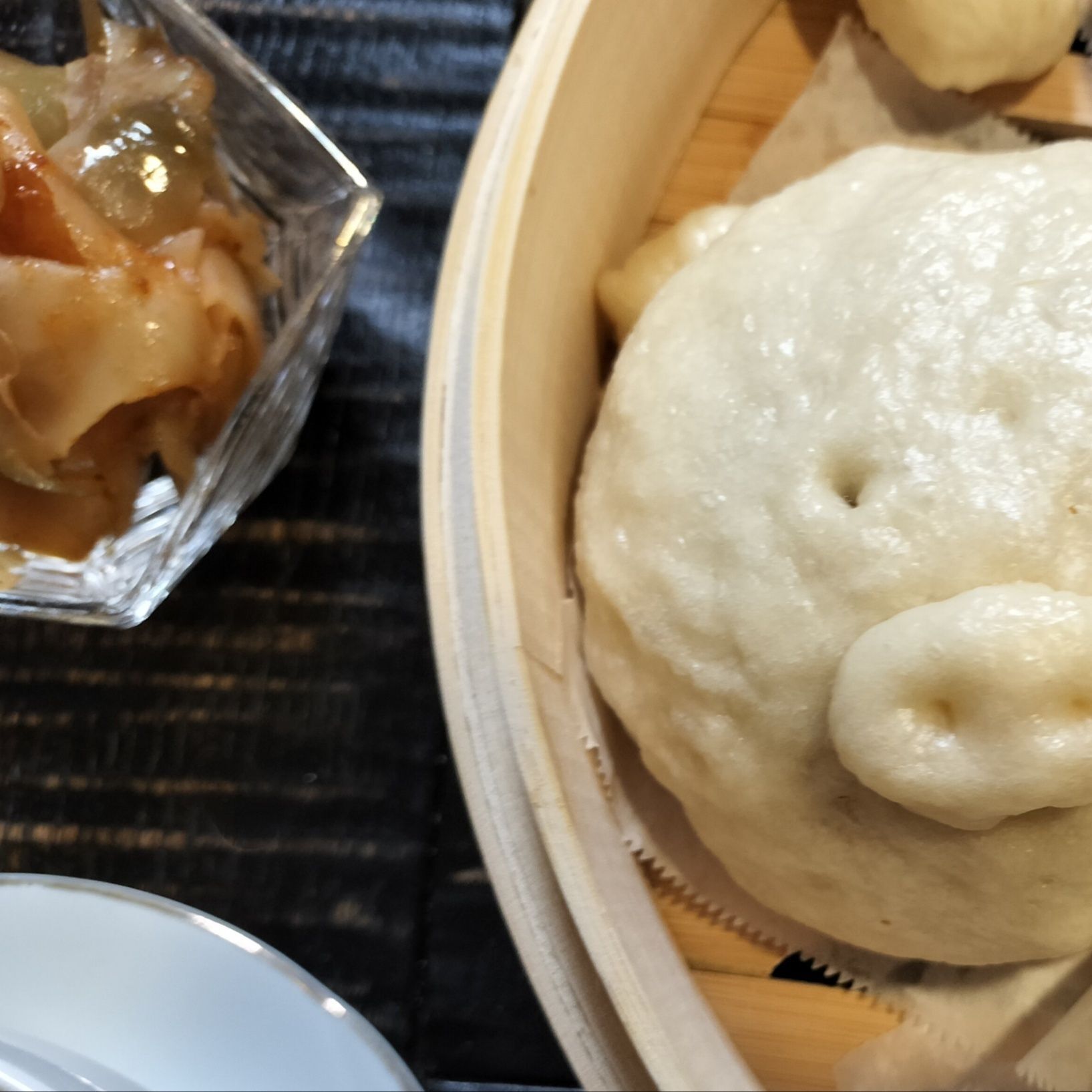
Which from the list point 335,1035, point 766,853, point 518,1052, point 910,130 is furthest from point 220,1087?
point 910,130

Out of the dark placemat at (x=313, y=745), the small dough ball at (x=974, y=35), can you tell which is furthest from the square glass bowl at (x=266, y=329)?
the small dough ball at (x=974, y=35)

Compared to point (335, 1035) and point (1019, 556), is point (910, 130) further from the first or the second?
point (335, 1035)

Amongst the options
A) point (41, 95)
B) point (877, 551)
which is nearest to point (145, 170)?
point (41, 95)

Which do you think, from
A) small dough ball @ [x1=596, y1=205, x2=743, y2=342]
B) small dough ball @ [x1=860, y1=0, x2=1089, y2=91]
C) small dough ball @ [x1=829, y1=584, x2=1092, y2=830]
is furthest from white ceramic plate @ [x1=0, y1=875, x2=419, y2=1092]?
small dough ball @ [x1=860, y1=0, x2=1089, y2=91]

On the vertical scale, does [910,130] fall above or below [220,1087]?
above

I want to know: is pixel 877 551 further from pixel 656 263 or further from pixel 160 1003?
pixel 160 1003

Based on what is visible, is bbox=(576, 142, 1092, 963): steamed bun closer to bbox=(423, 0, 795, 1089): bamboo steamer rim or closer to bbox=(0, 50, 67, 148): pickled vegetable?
bbox=(423, 0, 795, 1089): bamboo steamer rim
